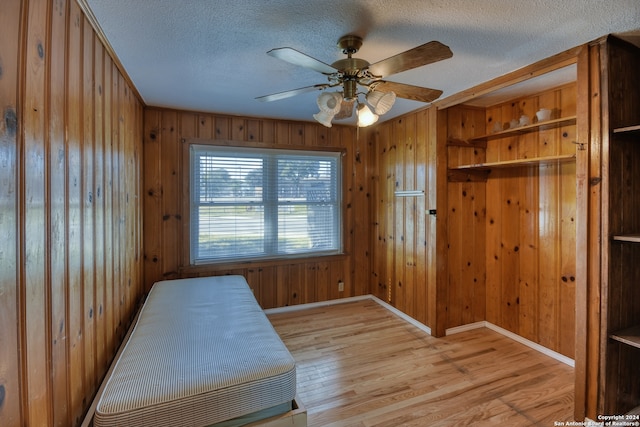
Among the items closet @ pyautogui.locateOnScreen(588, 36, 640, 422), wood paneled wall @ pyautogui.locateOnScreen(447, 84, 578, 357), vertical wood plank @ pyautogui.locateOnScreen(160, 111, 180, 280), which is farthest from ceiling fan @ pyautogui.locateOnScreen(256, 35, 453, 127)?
vertical wood plank @ pyautogui.locateOnScreen(160, 111, 180, 280)

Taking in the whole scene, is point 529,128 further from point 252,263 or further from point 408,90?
point 252,263

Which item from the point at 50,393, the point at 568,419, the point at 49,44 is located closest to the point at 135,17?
the point at 49,44

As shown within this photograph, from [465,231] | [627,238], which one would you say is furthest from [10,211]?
[465,231]

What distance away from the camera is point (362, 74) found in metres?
1.73

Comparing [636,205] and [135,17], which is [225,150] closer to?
[135,17]

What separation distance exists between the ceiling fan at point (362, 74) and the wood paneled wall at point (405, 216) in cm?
135

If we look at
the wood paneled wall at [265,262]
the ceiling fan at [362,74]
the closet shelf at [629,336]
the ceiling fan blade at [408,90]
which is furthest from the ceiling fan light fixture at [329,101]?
the closet shelf at [629,336]

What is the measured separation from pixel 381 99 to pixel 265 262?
96.8 inches

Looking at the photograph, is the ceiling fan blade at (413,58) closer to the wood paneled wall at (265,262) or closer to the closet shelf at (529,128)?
the closet shelf at (529,128)

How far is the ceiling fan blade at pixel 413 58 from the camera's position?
4.50ft

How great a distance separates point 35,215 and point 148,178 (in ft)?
7.53

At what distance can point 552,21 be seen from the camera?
5.36ft

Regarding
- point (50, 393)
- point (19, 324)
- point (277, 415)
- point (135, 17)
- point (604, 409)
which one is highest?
point (135, 17)

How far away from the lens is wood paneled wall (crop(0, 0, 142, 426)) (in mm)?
937
